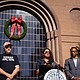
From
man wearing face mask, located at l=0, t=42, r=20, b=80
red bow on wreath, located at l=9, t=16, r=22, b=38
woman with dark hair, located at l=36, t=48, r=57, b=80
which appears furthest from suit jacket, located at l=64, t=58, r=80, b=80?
red bow on wreath, located at l=9, t=16, r=22, b=38

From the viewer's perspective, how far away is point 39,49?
1387 cm

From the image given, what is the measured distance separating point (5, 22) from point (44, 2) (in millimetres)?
2584

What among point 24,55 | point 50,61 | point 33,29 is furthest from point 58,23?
point 50,61

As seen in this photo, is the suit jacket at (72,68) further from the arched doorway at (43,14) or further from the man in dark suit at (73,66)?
the arched doorway at (43,14)

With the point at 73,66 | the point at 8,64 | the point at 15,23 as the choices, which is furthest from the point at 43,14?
Result: the point at 8,64

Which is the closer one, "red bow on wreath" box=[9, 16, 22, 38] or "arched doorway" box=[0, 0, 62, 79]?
"arched doorway" box=[0, 0, 62, 79]

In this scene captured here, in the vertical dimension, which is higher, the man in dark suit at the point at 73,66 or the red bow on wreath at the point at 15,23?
the red bow on wreath at the point at 15,23

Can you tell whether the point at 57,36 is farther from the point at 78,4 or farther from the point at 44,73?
the point at 44,73

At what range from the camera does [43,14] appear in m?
13.7

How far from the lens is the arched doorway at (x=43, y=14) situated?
13173mm

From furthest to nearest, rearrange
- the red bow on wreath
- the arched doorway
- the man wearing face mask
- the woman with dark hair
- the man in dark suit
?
the red bow on wreath
the arched doorway
the man in dark suit
the woman with dark hair
the man wearing face mask

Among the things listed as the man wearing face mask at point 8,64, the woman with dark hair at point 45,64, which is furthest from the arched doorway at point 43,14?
the man wearing face mask at point 8,64

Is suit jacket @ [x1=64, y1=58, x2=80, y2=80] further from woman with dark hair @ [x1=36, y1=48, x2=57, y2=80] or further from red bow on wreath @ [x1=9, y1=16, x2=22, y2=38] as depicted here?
red bow on wreath @ [x1=9, y1=16, x2=22, y2=38]

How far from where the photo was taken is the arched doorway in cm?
1317
